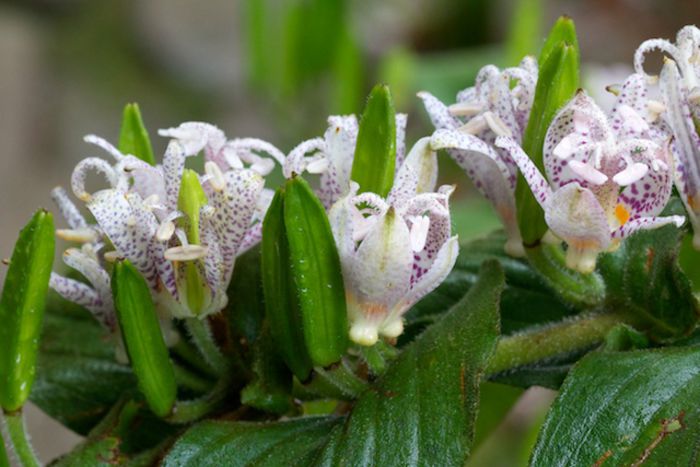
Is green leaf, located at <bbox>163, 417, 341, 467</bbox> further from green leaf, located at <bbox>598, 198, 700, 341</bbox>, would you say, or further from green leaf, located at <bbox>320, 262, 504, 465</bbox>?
green leaf, located at <bbox>598, 198, 700, 341</bbox>

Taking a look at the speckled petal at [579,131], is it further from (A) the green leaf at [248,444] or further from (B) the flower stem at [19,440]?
(B) the flower stem at [19,440]

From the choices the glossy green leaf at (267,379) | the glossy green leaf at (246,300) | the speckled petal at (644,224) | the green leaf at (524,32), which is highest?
the green leaf at (524,32)

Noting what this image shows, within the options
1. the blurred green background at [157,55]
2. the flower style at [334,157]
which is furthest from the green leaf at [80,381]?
the blurred green background at [157,55]

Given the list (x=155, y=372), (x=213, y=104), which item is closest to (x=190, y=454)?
(x=155, y=372)

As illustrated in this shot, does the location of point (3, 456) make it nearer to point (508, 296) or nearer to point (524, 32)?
point (508, 296)

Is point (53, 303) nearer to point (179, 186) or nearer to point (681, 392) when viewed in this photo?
point (179, 186)

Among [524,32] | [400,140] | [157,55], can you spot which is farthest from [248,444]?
[157,55]
